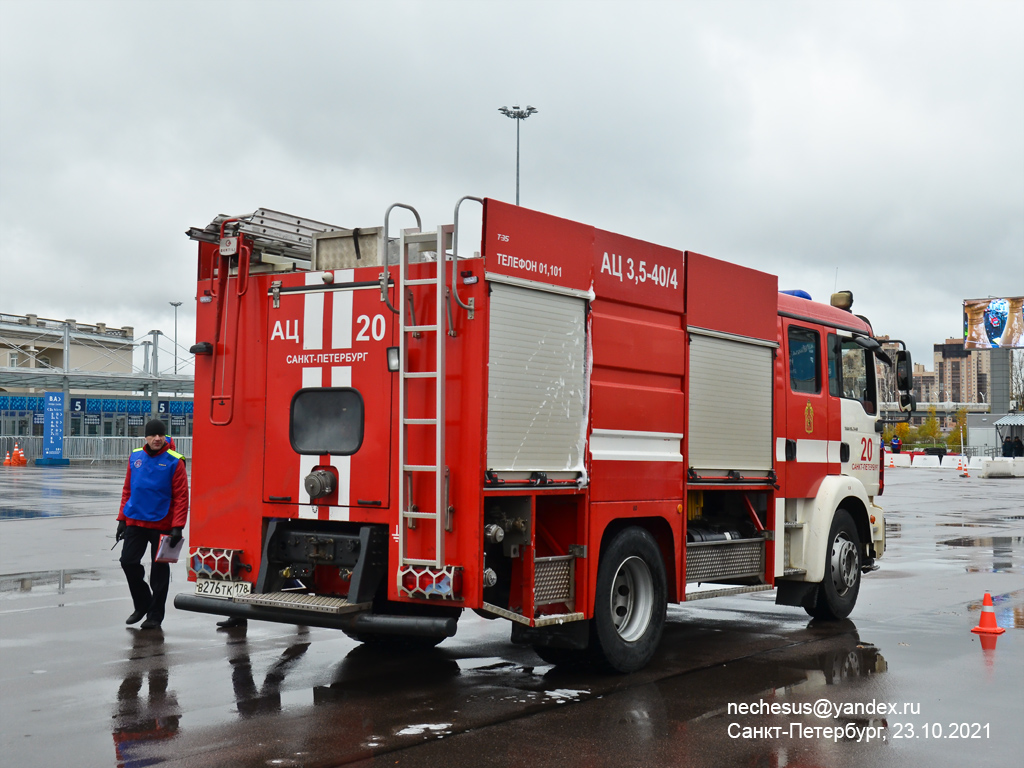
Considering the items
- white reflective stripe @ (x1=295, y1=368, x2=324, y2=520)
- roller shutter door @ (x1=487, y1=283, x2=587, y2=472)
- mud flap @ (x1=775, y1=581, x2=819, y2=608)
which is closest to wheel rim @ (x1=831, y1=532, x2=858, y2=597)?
mud flap @ (x1=775, y1=581, x2=819, y2=608)

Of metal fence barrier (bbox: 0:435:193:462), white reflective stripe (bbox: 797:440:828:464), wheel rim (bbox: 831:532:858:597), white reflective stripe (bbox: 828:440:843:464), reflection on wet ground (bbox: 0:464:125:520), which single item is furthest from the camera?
metal fence barrier (bbox: 0:435:193:462)

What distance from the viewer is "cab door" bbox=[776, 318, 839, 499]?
966 cm

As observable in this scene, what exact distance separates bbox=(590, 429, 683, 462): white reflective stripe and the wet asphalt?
1.53 meters

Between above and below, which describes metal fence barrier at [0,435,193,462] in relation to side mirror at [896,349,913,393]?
below

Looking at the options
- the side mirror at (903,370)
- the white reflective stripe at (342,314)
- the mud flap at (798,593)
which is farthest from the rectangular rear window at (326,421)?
the side mirror at (903,370)

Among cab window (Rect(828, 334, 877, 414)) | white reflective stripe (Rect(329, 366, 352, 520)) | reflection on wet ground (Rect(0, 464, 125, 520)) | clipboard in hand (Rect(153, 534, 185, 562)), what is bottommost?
reflection on wet ground (Rect(0, 464, 125, 520))

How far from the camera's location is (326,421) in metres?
7.28

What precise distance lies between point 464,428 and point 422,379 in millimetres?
458

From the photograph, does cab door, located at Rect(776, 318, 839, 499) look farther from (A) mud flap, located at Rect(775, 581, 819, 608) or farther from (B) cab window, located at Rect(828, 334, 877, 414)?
(A) mud flap, located at Rect(775, 581, 819, 608)

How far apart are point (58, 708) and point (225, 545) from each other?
1.55 meters

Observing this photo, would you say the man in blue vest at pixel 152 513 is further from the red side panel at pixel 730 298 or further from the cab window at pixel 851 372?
the cab window at pixel 851 372

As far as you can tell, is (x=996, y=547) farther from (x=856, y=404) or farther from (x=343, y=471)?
(x=343, y=471)

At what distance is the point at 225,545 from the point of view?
7656mm

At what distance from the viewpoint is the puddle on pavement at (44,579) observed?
1173cm
